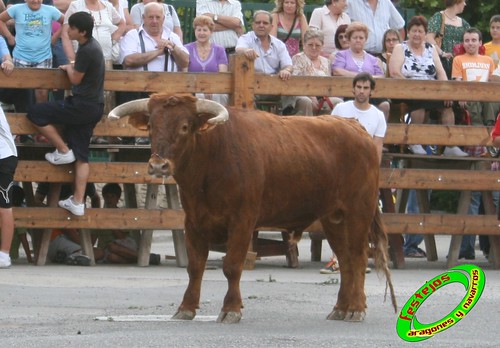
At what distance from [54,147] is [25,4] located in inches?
66.1

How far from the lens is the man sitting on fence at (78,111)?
14031 mm

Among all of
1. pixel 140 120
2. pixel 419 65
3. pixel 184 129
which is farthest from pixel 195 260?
pixel 419 65

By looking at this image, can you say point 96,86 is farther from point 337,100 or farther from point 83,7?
point 337,100

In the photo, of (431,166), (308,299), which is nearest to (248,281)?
(308,299)

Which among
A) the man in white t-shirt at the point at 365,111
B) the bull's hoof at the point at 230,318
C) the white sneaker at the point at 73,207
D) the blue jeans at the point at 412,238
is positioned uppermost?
the man in white t-shirt at the point at 365,111

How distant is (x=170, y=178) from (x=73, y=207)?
1.12 meters

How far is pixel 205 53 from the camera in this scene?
1555 centimetres

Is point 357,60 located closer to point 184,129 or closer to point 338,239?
point 338,239

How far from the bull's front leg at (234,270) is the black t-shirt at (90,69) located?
161 inches

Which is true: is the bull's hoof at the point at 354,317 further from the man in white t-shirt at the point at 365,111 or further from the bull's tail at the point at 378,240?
the man in white t-shirt at the point at 365,111

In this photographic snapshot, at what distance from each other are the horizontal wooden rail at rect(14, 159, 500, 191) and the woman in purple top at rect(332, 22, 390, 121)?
855 millimetres

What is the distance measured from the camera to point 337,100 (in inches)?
614

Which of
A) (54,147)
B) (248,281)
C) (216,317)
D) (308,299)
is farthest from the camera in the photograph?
(54,147)

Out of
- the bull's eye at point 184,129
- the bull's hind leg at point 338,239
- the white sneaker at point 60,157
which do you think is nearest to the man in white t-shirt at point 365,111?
the bull's hind leg at point 338,239
